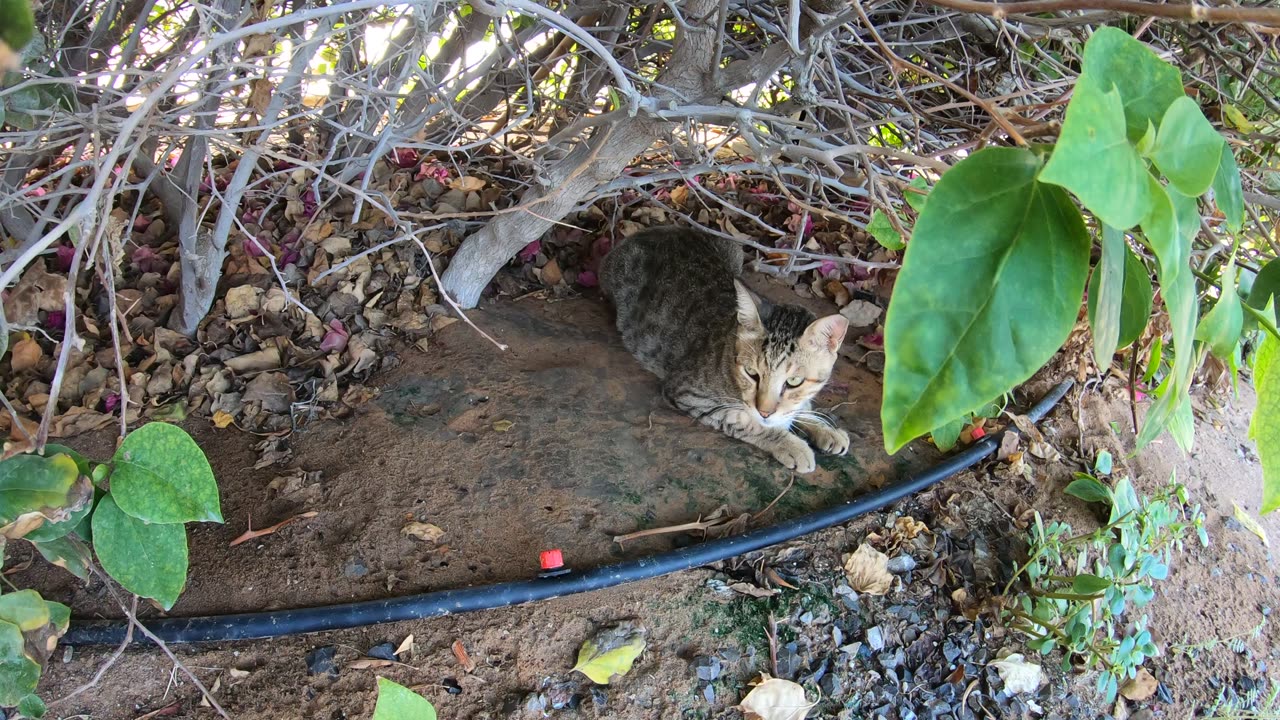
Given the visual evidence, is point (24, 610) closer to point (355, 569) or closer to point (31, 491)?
point (31, 491)

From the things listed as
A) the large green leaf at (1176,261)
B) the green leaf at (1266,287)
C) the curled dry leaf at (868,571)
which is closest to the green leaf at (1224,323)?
the large green leaf at (1176,261)

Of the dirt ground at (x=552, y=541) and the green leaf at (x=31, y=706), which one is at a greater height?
the green leaf at (x=31, y=706)

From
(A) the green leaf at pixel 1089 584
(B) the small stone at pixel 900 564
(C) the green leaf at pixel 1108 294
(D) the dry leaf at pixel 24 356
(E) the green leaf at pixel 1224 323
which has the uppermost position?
(C) the green leaf at pixel 1108 294

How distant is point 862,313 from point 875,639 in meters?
1.54

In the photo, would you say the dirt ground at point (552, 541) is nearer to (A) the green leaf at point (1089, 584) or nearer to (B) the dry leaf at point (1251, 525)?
(B) the dry leaf at point (1251, 525)

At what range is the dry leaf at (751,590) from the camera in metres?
1.98

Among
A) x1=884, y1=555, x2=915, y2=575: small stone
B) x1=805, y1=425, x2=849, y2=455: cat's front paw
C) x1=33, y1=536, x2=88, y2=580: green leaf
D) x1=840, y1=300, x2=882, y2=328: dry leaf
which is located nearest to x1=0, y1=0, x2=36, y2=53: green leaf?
x1=33, y1=536, x2=88, y2=580: green leaf

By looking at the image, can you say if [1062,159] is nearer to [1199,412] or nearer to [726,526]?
[726,526]

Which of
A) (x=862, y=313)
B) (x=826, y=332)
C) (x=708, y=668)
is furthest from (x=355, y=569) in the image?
(x=862, y=313)

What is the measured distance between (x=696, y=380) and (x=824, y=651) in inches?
43.9

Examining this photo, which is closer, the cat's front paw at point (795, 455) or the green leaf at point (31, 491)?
the green leaf at point (31, 491)

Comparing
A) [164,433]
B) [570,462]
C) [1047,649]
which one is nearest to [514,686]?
[570,462]

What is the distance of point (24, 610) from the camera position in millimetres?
1260

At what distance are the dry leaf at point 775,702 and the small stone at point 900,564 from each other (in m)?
0.47
